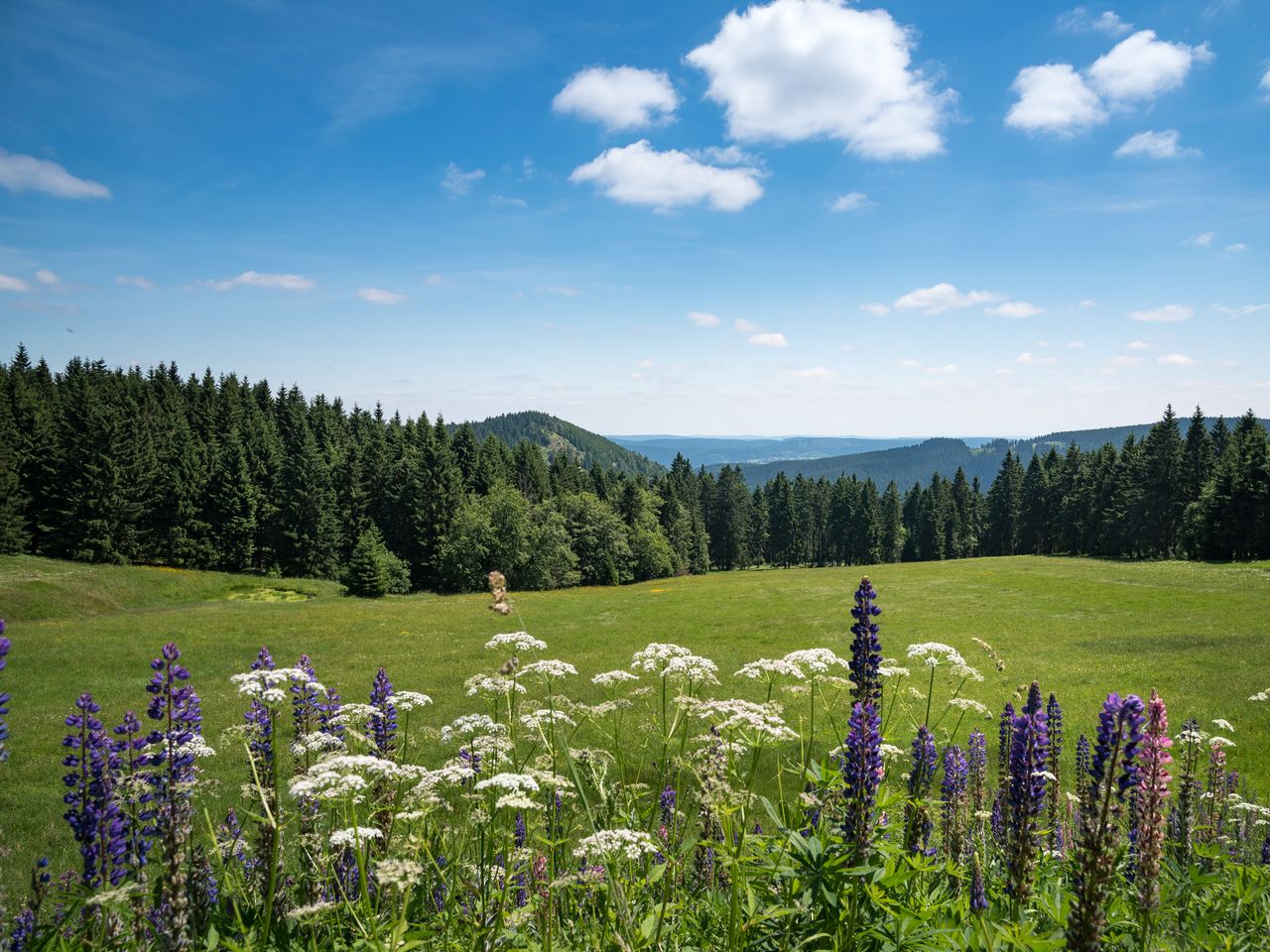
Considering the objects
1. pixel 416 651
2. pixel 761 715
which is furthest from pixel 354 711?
pixel 416 651

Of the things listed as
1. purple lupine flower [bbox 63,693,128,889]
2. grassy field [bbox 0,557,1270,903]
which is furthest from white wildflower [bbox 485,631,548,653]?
grassy field [bbox 0,557,1270,903]

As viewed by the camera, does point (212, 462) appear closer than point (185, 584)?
No

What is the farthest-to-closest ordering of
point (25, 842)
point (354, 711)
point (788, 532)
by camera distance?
point (788, 532) < point (25, 842) < point (354, 711)

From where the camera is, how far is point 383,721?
4738 mm

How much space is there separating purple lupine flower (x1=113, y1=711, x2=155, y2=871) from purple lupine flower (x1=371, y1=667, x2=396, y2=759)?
4.34ft

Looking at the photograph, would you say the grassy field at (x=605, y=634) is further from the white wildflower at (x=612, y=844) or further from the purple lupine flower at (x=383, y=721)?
the white wildflower at (x=612, y=844)

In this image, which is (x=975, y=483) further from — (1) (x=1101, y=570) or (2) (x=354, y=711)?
(2) (x=354, y=711)

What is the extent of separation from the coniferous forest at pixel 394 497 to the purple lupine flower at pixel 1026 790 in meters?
62.6

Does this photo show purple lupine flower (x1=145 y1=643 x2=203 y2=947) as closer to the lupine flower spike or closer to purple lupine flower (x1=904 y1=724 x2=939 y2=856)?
purple lupine flower (x1=904 y1=724 x2=939 y2=856)

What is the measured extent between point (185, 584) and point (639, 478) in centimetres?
5834

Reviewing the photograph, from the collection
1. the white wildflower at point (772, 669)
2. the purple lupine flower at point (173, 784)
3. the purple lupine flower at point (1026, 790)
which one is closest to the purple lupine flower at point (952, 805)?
the white wildflower at point (772, 669)

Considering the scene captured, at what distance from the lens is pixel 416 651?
3309 centimetres

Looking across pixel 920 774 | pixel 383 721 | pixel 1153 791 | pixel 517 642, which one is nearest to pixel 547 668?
pixel 517 642

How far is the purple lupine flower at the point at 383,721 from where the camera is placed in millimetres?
4660
